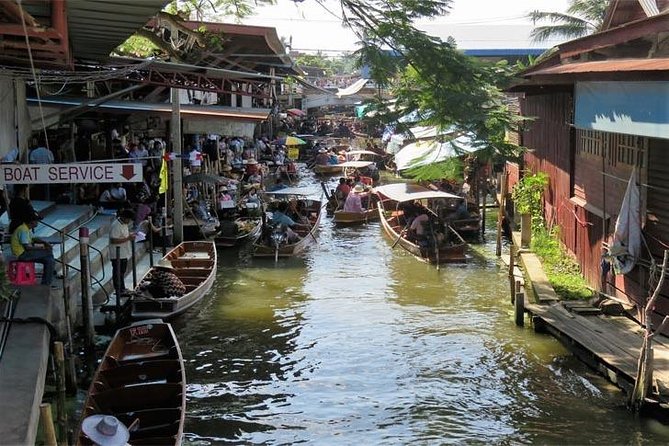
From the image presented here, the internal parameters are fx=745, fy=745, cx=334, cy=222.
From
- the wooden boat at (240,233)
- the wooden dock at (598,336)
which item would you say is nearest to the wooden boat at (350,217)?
the wooden boat at (240,233)

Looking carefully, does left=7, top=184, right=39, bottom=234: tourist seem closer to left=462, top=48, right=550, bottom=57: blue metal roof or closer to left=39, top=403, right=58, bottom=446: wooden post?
left=39, top=403, right=58, bottom=446: wooden post

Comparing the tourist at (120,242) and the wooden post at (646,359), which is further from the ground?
the tourist at (120,242)

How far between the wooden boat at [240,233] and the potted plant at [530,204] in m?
8.49

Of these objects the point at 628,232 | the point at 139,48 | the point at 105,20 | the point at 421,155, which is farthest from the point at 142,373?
the point at 421,155

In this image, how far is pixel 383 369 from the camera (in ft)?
44.8

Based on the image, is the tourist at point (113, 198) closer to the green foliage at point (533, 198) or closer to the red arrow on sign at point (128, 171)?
the red arrow on sign at point (128, 171)

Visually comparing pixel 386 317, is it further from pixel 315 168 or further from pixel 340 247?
pixel 315 168

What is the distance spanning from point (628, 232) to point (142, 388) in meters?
7.99

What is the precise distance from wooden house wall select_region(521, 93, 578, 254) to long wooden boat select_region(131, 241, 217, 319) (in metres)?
8.71

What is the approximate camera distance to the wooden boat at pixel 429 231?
21688 millimetres

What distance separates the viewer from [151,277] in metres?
15.8

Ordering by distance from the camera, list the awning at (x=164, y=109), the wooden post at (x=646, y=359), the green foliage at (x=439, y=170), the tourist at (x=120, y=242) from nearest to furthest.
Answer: the wooden post at (x=646, y=359) → the tourist at (x=120, y=242) → the awning at (x=164, y=109) → the green foliage at (x=439, y=170)

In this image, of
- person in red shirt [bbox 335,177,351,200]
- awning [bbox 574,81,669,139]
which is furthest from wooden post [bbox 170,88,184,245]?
awning [bbox 574,81,669,139]

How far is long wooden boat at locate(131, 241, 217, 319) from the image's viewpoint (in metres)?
14.6
